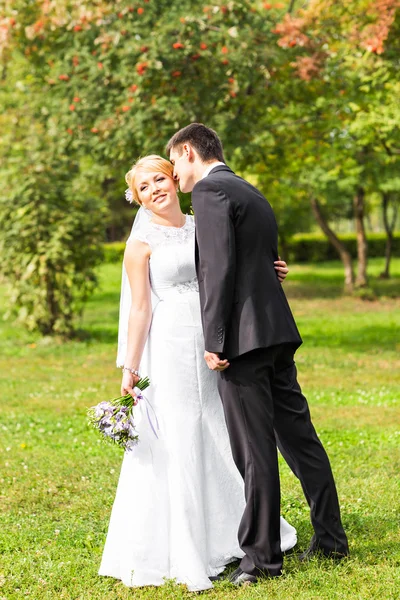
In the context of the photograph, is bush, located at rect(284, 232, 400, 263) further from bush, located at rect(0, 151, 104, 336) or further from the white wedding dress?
the white wedding dress

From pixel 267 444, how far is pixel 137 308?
3.54 ft

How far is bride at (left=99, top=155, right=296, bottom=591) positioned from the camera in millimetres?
4656

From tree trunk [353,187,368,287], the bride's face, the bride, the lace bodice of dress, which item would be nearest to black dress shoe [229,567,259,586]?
the bride

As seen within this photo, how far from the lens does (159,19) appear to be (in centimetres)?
1215

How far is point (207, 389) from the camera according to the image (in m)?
4.79

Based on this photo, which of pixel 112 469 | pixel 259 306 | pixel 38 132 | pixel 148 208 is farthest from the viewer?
pixel 38 132

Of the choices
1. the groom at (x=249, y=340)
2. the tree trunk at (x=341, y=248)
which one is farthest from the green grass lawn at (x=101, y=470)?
the tree trunk at (x=341, y=248)

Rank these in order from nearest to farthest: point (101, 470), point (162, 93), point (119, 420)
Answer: point (119, 420), point (101, 470), point (162, 93)

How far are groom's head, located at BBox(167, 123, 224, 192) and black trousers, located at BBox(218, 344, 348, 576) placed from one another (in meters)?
1.02

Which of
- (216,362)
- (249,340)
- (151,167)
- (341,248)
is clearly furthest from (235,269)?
(341,248)

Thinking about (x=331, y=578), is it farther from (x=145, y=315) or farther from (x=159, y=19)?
(x=159, y=19)

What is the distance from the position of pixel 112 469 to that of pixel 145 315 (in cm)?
247

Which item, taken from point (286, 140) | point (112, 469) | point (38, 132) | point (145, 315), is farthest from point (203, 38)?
point (145, 315)

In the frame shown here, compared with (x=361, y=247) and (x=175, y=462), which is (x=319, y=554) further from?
(x=361, y=247)
